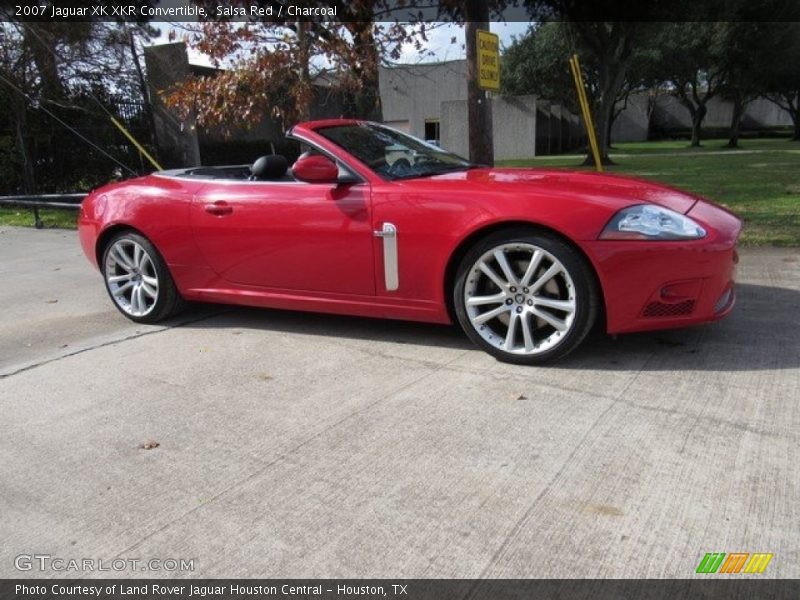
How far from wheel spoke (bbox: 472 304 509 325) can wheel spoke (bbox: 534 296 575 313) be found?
0.19 m

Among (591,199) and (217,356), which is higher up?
(591,199)

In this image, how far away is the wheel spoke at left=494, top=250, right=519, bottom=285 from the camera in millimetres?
3643

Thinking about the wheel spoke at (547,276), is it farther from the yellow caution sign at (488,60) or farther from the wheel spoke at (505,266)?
the yellow caution sign at (488,60)

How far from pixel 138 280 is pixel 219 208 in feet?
3.36

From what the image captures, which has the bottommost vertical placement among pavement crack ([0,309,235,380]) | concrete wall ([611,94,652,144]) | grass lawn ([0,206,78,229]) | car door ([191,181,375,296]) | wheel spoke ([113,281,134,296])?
pavement crack ([0,309,235,380])

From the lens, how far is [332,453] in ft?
9.30

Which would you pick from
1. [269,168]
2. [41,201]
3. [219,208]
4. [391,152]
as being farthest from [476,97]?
[41,201]

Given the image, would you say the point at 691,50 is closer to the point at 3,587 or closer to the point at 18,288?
the point at 18,288

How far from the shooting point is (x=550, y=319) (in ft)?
11.8

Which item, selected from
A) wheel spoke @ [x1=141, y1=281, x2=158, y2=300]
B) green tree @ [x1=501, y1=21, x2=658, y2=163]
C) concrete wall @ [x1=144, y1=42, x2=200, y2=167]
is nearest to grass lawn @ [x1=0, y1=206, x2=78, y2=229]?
concrete wall @ [x1=144, y1=42, x2=200, y2=167]

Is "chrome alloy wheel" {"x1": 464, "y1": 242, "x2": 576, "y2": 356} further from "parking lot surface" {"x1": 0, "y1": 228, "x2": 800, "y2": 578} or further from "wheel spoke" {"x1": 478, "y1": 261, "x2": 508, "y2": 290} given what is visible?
"parking lot surface" {"x1": 0, "y1": 228, "x2": 800, "y2": 578}

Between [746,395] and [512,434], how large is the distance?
1.20m

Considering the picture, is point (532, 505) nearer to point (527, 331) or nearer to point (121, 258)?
point (527, 331)

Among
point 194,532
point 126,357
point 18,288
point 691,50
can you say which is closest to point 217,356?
point 126,357
